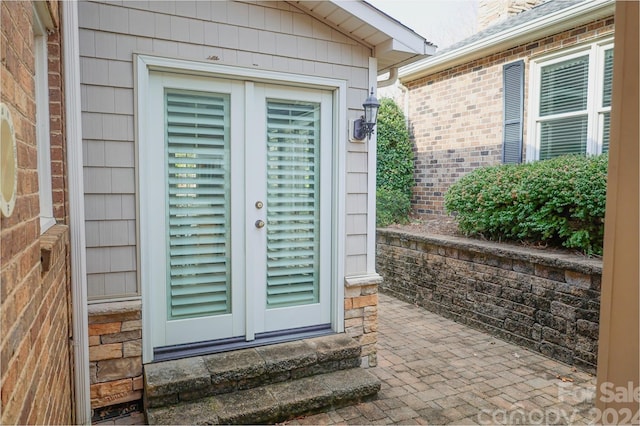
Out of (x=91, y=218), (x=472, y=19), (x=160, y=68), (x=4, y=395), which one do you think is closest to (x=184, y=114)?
(x=160, y=68)

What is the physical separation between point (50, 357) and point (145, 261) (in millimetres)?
1270

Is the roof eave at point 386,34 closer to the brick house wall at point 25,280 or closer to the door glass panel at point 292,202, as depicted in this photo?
the door glass panel at point 292,202

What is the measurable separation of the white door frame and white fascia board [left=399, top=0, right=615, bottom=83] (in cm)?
314

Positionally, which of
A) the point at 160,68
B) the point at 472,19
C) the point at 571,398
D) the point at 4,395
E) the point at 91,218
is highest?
the point at 472,19

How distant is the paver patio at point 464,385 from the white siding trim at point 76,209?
0.51 metres

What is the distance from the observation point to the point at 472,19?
15766 millimetres

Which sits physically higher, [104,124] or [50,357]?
[104,124]

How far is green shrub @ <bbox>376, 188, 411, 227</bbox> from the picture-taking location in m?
6.32

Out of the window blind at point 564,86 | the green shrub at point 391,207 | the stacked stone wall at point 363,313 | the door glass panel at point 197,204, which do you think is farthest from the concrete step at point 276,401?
the window blind at point 564,86

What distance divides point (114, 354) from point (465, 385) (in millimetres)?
2495

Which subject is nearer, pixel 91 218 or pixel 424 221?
pixel 91 218

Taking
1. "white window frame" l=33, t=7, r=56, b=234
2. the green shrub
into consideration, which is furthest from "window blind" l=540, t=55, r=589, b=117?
"white window frame" l=33, t=7, r=56, b=234

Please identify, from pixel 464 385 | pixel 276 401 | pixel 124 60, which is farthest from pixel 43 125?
pixel 464 385

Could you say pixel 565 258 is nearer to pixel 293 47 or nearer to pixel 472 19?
pixel 293 47
